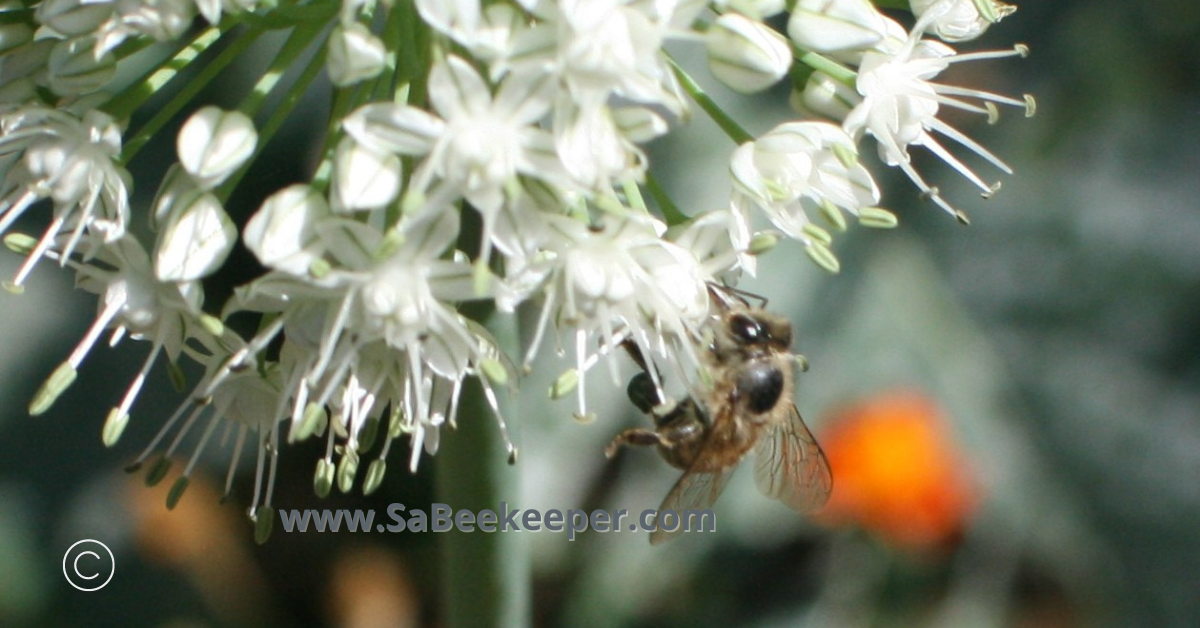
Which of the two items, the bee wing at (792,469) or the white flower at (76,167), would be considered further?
the bee wing at (792,469)

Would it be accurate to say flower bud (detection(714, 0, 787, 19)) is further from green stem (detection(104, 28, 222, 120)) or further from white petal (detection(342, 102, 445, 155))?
green stem (detection(104, 28, 222, 120))

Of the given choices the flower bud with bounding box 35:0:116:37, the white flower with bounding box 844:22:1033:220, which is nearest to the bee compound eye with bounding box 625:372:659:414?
the white flower with bounding box 844:22:1033:220

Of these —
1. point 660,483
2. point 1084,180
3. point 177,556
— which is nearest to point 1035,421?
point 1084,180

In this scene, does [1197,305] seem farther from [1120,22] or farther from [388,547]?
[388,547]

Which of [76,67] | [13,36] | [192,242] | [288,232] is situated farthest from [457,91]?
[13,36]

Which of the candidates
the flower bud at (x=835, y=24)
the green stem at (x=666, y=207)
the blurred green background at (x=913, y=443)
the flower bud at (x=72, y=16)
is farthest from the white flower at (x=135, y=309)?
the blurred green background at (x=913, y=443)

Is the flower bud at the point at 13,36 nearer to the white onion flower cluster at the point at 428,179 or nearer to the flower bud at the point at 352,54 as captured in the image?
the white onion flower cluster at the point at 428,179

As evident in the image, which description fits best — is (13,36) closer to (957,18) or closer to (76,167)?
(76,167)
